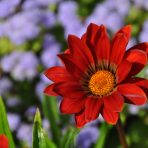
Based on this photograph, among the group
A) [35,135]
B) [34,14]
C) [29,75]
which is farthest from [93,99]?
[34,14]

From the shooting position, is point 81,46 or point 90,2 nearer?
point 81,46

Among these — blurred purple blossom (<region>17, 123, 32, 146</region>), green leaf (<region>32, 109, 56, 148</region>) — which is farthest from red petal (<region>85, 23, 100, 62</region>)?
blurred purple blossom (<region>17, 123, 32, 146</region>)

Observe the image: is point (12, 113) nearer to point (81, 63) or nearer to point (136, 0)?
point (136, 0)

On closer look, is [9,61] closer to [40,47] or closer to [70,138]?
[40,47]

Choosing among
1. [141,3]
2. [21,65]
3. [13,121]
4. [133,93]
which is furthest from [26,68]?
[133,93]

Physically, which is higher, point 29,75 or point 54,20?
point 54,20

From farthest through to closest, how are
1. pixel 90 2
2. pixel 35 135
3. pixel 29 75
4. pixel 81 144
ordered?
pixel 90 2 → pixel 29 75 → pixel 81 144 → pixel 35 135
